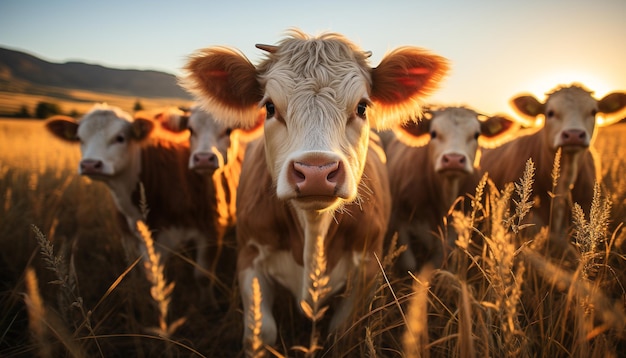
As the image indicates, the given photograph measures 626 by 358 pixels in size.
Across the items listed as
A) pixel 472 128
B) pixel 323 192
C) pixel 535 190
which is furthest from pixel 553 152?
pixel 323 192

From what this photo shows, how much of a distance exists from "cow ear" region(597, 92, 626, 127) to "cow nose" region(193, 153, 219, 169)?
4.18 metres

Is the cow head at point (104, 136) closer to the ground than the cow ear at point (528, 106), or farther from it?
closer to the ground

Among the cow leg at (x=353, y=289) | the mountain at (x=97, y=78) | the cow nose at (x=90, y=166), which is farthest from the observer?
the mountain at (x=97, y=78)

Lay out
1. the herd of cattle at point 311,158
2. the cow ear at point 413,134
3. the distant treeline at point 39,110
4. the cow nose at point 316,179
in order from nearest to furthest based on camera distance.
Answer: the cow nose at point 316,179 < the herd of cattle at point 311,158 < the cow ear at point 413,134 < the distant treeline at point 39,110

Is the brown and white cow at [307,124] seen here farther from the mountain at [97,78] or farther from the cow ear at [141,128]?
the mountain at [97,78]

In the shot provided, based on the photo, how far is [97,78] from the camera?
2933 inches

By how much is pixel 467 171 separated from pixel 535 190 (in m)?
1.08

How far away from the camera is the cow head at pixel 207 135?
387 centimetres

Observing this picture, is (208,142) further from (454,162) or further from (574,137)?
(574,137)

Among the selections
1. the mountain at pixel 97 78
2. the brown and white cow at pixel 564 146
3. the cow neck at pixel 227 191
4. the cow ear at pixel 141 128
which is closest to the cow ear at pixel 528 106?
the brown and white cow at pixel 564 146

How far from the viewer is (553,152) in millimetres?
4180

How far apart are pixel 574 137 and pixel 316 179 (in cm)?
326

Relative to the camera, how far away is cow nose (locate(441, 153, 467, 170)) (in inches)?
153

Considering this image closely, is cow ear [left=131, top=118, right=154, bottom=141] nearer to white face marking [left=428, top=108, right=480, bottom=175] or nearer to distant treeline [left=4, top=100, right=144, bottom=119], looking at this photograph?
white face marking [left=428, top=108, right=480, bottom=175]
